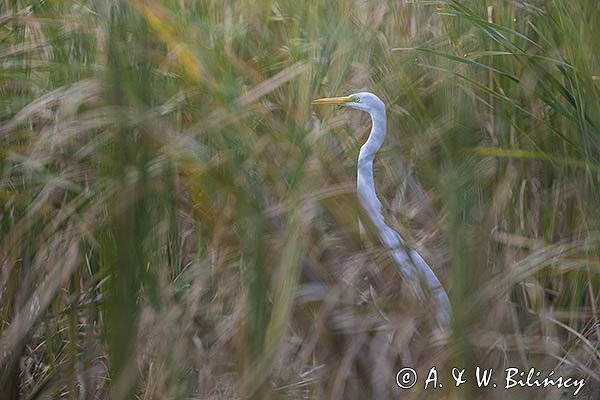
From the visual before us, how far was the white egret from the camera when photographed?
73 cm

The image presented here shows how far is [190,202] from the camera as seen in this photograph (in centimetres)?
87

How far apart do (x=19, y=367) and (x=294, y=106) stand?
1.32ft

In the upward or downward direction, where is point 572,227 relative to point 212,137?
downward

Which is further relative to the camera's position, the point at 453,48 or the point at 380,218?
the point at 453,48

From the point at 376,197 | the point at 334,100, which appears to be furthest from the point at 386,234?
the point at 334,100

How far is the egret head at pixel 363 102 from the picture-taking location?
120 centimetres

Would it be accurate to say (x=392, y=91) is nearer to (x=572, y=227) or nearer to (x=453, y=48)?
(x=453, y=48)

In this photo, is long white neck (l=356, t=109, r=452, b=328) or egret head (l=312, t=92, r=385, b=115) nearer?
long white neck (l=356, t=109, r=452, b=328)

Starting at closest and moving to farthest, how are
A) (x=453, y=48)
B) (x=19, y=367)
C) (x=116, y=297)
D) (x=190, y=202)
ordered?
(x=116, y=297)
(x=190, y=202)
(x=19, y=367)
(x=453, y=48)

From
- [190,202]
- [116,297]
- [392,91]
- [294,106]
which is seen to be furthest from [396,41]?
[116,297]

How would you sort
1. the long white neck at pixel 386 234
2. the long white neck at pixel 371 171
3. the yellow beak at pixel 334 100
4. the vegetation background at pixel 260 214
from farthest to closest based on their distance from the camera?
the yellow beak at pixel 334 100, the long white neck at pixel 371 171, the long white neck at pixel 386 234, the vegetation background at pixel 260 214

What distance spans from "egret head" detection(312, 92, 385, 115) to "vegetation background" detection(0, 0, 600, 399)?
0.05m

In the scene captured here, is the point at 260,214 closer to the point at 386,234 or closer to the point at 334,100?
the point at 386,234

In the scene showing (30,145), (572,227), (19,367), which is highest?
(30,145)
